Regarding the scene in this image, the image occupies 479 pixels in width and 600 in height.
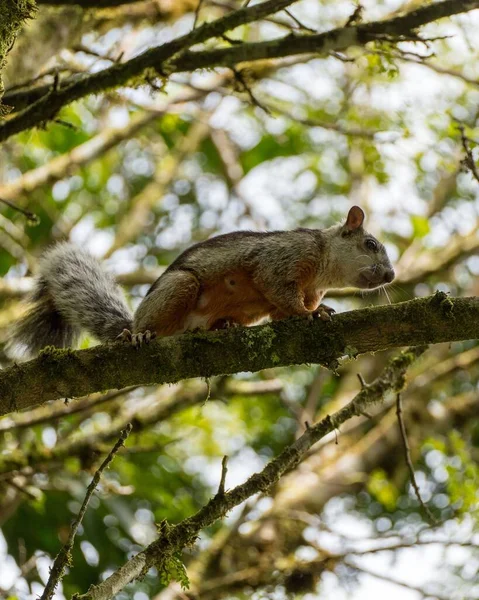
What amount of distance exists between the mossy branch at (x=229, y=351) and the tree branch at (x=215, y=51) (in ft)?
4.54

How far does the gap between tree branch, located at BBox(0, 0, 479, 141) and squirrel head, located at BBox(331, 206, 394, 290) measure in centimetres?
148

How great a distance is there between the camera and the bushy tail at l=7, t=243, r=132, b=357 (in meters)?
4.89

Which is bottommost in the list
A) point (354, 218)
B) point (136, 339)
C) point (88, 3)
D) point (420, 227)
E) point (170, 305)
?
point (136, 339)

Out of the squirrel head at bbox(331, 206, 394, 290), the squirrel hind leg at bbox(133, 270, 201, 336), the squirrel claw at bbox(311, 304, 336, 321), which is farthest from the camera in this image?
the squirrel head at bbox(331, 206, 394, 290)

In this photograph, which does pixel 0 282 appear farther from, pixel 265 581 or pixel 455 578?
pixel 455 578

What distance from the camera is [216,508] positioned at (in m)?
3.27

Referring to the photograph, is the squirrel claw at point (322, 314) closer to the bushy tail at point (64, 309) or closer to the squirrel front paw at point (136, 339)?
the squirrel front paw at point (136, 339)

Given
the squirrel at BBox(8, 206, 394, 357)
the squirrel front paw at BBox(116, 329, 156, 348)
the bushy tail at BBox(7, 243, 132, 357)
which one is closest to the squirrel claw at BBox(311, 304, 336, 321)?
the squirrel at BBox(8, 206, 394, 357)

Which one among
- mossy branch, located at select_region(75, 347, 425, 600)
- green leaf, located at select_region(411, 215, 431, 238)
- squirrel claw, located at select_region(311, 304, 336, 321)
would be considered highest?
green leaf, located at select_region(411, 215, 431, 238)

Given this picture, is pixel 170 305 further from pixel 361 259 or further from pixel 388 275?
pixel 388 275

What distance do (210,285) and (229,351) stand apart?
51.3 inches

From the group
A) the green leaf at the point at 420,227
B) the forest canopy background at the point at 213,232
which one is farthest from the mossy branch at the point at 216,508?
the green leaf at the point at 420,227

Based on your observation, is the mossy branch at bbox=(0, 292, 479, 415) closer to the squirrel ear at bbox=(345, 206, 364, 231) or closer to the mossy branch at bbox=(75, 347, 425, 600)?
the mossy branch at bbox=(75, 347, 425, 600)

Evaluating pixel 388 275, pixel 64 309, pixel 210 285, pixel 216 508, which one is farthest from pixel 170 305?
pixel 216 508
